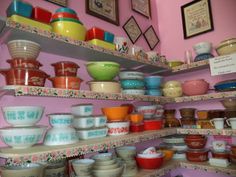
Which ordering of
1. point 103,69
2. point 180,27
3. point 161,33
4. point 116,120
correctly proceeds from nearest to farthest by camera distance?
1. point 103,69
2. point 116,120
3. point 180,27
4. point 161,33

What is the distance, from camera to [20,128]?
0.84 metres

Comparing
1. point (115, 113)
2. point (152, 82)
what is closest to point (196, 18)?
point (152, 82)

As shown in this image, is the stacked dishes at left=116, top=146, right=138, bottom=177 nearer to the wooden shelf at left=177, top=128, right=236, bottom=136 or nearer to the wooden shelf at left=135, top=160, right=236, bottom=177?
the wooden shelf at left=135, top=160, right=236, bottom=177

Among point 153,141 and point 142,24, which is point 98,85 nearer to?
point 153,141

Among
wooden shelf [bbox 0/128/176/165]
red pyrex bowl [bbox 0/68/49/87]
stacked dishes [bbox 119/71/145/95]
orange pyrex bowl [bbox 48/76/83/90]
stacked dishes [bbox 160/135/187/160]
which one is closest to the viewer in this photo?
wooden shelf [bbox 0/128/176/165]

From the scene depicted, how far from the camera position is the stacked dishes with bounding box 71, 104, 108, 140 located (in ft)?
3.66

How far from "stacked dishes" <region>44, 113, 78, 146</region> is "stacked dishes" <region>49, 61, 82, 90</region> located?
0.49 ft

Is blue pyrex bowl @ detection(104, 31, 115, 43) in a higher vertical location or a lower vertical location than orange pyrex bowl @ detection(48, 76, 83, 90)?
higher

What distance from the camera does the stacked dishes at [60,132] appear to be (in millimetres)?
962

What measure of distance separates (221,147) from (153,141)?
1.90 ft

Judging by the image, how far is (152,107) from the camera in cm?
150

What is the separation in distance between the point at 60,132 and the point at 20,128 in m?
0.19

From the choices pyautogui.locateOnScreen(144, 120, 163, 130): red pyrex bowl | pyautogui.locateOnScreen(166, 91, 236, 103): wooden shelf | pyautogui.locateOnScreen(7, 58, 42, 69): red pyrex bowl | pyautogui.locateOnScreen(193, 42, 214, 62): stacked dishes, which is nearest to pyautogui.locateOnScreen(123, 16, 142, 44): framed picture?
pyautogui.locateOnScreen(193, 42, 214, 62): stacked dishes

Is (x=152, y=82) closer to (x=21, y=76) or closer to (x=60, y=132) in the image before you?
(x=60, y=132)
